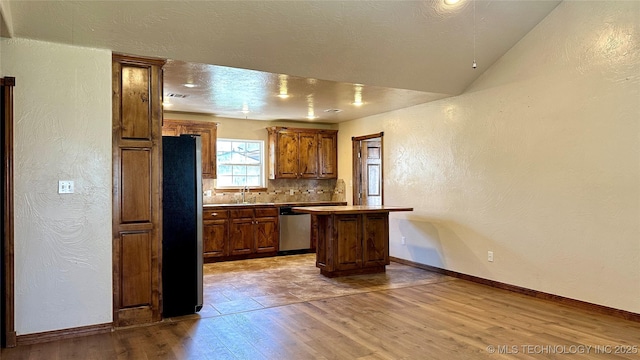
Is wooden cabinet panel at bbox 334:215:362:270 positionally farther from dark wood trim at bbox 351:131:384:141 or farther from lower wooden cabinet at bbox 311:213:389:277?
dark wood trim at bbox 351:131:384:141

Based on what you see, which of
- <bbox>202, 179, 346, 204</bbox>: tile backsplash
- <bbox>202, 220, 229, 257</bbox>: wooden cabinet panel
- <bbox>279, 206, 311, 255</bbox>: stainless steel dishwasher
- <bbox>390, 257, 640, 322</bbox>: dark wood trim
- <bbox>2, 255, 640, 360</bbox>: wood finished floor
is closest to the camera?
<bbox>2, 255, 640, 360</bbox>: wood finished floor

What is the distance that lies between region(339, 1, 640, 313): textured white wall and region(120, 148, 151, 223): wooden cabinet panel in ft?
12.2

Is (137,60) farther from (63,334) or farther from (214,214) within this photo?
(214,214)

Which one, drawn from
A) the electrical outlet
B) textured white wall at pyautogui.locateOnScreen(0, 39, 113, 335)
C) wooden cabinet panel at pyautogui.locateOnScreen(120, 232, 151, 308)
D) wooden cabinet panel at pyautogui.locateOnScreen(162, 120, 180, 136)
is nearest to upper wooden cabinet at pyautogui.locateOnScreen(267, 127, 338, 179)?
wooden cabinet panel at pyautogui.locateOnScreen(162, 120, 180, 136)

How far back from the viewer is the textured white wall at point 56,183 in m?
3.22

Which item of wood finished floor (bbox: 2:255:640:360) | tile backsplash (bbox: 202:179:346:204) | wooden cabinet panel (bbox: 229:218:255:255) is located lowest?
wood finished floor (bbox: 2:255:640:360)

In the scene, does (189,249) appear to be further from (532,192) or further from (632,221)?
(632,221)

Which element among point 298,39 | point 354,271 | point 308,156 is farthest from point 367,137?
point 298,39

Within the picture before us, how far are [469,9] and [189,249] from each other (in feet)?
11.3

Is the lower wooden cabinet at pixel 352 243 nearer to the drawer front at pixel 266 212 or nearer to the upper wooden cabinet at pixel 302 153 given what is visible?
the drawer front at pixel 266 212

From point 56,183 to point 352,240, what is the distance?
3.34 m

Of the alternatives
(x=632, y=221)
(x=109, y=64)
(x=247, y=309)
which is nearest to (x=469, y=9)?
(x=632, y=221)

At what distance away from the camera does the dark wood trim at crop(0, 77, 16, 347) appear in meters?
3.14

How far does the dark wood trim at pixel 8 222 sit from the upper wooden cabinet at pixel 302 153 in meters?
4.53
